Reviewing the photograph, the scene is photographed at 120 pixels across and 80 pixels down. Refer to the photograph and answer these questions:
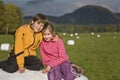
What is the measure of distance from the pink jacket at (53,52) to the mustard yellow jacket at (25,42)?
186 millimetres

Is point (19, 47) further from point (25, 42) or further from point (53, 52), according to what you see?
point (53, 52)

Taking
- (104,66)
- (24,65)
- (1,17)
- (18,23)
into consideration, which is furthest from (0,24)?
(24,65)

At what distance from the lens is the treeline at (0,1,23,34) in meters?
105

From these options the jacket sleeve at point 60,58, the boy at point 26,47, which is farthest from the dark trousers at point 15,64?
the jacket sleeve at point 60,58

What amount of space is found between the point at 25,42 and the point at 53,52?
2.15 ft

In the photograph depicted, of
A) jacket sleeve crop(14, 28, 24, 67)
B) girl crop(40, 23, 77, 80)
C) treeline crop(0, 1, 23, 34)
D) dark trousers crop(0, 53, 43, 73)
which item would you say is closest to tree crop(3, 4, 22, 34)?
treeline crop(0, 1, 23, 34)

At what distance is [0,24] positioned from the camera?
102 metres

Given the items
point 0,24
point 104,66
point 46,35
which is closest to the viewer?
point 46,35

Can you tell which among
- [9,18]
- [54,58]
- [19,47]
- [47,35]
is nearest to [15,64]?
[19,47]

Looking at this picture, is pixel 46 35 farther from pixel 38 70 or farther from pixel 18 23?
pixel 18 23

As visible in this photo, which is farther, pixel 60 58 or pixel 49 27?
pixel 60 58

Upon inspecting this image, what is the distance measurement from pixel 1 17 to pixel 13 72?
9714cm

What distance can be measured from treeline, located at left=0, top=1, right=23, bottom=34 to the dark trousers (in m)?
94.6

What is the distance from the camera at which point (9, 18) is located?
365 ft
